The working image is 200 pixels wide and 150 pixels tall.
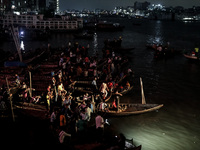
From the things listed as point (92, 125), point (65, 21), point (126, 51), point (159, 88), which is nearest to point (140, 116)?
point (92, 125)

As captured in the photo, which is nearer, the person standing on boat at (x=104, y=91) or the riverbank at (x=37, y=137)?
the riverbank at (x=37, y=137)

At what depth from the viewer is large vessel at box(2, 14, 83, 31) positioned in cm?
7619

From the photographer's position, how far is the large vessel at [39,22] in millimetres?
76188

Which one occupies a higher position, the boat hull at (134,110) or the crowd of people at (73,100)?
the crowd of people at (73,100)

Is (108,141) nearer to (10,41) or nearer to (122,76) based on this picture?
(122,76)

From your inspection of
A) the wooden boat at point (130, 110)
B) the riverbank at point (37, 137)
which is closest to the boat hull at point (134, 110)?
the wooden boat at point (130, 110)

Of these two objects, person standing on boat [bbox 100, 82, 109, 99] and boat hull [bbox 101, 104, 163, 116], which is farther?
person standing on boat [bbox 100, 82, 109, 99]

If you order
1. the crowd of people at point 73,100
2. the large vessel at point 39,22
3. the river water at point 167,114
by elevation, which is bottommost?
the river water at point 167,114

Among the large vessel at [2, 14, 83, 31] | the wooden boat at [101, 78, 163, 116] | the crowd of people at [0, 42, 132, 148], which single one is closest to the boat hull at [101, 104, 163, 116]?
the wooden boat at [101, 78, 163, 116]

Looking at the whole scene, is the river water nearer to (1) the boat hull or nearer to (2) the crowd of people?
(1) the boat hull

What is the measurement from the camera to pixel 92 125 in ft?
36.3

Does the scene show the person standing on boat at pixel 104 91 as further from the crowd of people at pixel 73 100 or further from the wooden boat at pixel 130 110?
the wooden boat at pixel 130 110

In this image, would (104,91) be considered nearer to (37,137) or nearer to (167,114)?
(167,114)

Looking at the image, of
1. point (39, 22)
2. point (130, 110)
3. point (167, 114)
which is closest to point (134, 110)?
point (130, 110)
